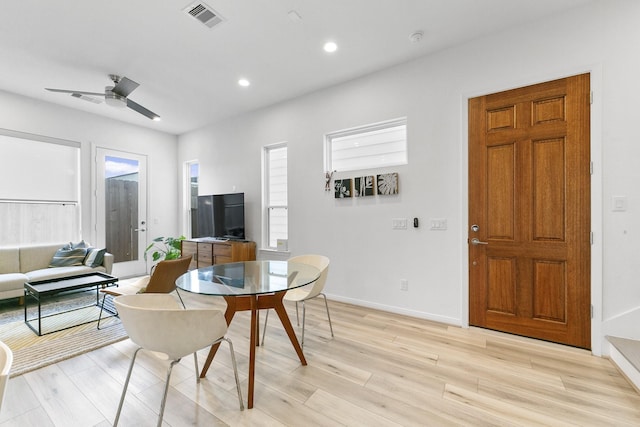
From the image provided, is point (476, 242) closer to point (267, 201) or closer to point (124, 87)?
point (267, 201)

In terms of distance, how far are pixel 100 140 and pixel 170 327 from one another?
516 cm

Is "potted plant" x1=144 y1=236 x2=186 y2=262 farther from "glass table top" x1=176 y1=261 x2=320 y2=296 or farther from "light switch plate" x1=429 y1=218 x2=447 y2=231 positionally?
"light switch plate" x1=429 y1=218 x2=447 y2=231

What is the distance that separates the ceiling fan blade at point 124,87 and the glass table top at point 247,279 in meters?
2.48

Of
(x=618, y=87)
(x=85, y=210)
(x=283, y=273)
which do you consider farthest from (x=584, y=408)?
(x=85, y=210)

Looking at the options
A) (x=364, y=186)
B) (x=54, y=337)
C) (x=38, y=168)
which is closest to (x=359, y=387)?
(x=364, y=186)

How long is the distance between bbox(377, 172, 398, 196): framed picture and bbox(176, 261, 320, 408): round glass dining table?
147cm

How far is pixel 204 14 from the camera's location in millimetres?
2488

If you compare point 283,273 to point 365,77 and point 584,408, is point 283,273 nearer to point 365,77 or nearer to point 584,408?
point 584,408

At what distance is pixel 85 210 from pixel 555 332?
6.74 metres

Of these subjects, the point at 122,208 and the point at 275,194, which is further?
the point at 122,208

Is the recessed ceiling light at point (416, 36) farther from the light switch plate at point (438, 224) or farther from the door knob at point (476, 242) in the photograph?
the door knob at point (476, 242)

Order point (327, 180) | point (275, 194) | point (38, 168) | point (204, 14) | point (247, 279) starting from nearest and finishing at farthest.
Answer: point (247, 279) → point (204, 14) → point (327, 180) → point (38, 168) → point (275, 194)

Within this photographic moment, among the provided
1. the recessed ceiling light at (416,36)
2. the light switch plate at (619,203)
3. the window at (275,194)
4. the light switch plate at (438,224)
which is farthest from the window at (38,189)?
the light switch plate at (619,203)

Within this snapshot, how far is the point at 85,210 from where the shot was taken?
15.7 feet
